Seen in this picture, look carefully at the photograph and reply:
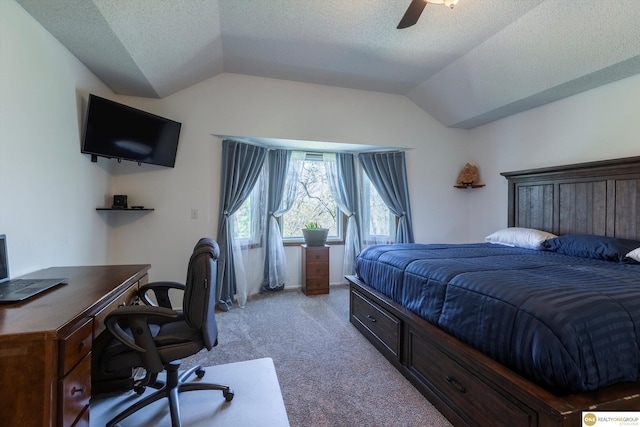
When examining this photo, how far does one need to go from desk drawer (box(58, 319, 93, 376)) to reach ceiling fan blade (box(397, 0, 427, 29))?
8.49 feet

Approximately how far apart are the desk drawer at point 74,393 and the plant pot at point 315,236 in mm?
3018

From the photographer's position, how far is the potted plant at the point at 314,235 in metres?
4.16

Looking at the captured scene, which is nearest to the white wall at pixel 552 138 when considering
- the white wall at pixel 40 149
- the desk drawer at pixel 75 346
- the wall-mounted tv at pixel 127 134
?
the wall-mounted tv at pixel 127 134

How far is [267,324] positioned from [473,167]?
3.77 m

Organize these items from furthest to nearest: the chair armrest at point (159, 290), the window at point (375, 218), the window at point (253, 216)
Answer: the window at point (375, 218) → the window at point (253, 216) → the chair armrest at point (159, 290)

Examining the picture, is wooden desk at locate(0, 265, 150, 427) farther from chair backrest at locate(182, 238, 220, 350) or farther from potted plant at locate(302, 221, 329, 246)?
potted plant at locate(302, 221, 329, 246)

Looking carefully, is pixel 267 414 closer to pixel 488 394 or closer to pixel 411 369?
pixel 411 369

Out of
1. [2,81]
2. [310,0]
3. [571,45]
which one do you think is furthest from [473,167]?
[2,81]

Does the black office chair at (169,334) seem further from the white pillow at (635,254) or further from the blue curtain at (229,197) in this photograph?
the white pillow at (635,254)

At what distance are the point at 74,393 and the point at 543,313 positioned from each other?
6.67 feet

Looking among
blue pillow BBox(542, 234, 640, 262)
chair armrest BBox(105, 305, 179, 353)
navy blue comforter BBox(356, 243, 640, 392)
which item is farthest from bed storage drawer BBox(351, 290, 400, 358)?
blue pillow BBox(542, 234, 640, 262)

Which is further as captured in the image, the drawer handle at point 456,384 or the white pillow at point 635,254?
the white pillow at point 635,254

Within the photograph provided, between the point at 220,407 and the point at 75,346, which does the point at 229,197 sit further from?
the point at 75,346

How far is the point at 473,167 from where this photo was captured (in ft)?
14.6
